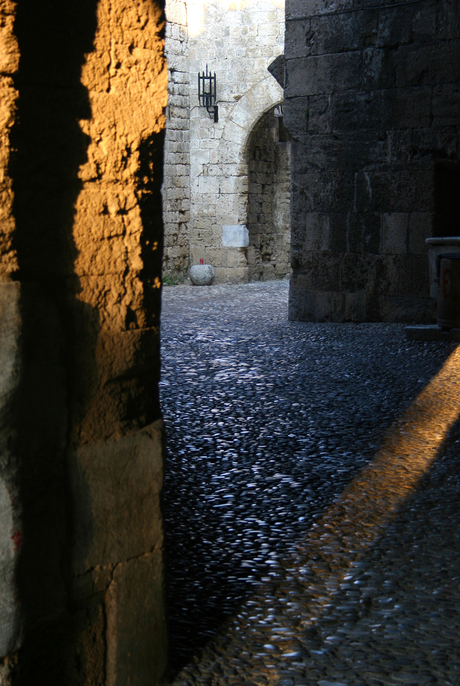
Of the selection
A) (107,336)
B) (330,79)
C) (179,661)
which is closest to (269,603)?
(179,661)

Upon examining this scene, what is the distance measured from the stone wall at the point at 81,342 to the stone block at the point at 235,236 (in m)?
11.8

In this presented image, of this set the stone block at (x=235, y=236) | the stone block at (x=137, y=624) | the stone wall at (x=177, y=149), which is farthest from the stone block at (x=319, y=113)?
the stone block at (x=137, y=624)

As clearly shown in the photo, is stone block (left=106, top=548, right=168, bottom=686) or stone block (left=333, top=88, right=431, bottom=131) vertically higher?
stone block (left=333, top=88, right=431, bottom=131)

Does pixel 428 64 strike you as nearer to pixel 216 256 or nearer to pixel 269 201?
pixel 216 256

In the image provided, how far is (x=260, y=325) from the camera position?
7.74m

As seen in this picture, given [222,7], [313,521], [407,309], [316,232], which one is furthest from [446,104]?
[222,7]

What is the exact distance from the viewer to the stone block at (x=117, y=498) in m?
1.57

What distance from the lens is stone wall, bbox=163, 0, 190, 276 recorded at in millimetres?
12914

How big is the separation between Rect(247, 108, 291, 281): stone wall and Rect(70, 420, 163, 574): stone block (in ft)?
39.8

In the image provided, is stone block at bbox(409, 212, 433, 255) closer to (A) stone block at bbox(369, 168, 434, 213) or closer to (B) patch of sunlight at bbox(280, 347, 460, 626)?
(A) stone block at bbox(369, 168, 434, 213)

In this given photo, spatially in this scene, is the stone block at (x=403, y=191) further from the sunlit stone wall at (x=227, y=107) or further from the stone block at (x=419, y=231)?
the sunlit stone wall at (x=227, y=107)

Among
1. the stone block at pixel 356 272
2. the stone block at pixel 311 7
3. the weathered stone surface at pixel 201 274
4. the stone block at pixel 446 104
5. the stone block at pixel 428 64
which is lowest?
the weathered stone surface at pixel 201 274

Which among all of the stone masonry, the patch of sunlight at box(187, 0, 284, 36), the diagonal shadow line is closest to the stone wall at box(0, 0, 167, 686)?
the diagonal shadow line

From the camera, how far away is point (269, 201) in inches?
570
